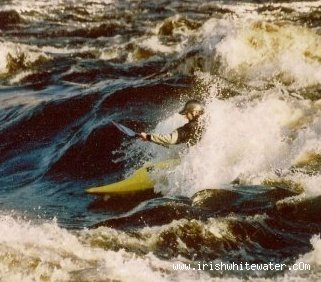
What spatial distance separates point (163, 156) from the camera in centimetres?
1021

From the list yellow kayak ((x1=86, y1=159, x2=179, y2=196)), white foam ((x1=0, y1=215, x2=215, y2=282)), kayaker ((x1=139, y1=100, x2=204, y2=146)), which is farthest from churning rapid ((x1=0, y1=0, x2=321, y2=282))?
kayaker ((x1=139, y1=100, x2=204, y2=146))

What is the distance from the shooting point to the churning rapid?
21.9 ft

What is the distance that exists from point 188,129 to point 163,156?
83 cm

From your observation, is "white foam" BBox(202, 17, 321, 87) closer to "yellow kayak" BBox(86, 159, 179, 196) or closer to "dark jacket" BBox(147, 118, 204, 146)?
"dark jacket" BBox(147, 118, 204, 146)

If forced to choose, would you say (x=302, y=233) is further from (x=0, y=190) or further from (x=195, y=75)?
(x=195, y=75)

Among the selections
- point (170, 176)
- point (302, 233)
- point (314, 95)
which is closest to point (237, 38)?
point (314, 95)

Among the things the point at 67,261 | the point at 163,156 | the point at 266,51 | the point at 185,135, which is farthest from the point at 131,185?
the point at 266,51

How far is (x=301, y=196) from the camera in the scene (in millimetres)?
8312

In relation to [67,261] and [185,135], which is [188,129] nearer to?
[185,135]

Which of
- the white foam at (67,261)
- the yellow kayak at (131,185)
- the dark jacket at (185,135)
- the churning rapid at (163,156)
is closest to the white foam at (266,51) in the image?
the churning rapid at (163,156)

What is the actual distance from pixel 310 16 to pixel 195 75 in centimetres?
1065

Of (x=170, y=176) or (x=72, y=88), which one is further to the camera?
(x=72, y=88)

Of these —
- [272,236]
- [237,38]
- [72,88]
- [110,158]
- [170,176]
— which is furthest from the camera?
[237,38]

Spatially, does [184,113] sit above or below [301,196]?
above
